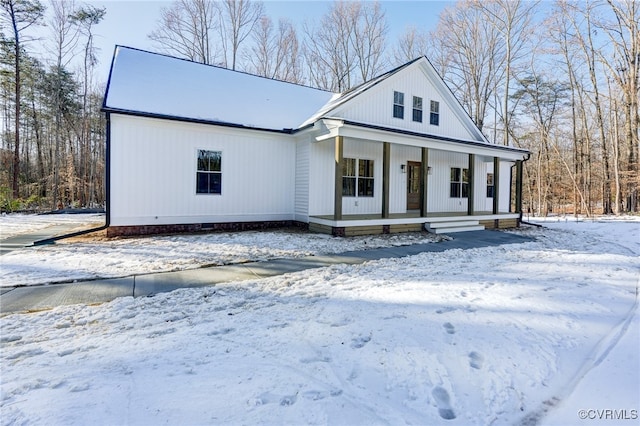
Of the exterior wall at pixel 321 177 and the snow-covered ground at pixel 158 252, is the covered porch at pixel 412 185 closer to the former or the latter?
the exterior wall at pixel 321 177

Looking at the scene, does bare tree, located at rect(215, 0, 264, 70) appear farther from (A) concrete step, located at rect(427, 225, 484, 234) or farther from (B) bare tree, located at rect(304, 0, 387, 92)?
(A) concrete step, located at rect(427, 225, 484, 234)

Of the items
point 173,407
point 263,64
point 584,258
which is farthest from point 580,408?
point 263,64

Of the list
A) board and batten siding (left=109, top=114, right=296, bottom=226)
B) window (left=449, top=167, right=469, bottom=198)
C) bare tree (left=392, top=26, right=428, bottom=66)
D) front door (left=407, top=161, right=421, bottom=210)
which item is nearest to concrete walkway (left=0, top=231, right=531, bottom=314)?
board and batten siding (left=109, top=114, right=296, bottom=226)

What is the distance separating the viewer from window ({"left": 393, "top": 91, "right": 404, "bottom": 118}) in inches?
457

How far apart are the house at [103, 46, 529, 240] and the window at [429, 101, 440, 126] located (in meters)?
0.04

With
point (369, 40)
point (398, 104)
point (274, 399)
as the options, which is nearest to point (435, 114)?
point (398, 104)

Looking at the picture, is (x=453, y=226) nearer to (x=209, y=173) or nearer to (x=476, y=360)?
(x=209, y=173)

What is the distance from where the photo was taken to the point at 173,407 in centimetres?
192

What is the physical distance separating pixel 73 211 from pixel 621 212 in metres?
30.8

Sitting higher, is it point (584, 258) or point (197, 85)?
point (197, 85)

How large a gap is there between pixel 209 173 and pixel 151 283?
5522mm

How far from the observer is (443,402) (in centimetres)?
209

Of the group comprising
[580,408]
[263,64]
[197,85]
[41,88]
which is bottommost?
[580,408]

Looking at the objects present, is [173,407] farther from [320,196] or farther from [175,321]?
[320,196]
